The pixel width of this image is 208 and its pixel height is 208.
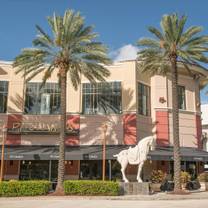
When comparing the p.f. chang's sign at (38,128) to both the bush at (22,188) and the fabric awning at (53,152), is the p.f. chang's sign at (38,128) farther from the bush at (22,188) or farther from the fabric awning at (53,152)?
the bush at (22,188)

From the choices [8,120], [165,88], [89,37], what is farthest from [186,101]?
[8,120]

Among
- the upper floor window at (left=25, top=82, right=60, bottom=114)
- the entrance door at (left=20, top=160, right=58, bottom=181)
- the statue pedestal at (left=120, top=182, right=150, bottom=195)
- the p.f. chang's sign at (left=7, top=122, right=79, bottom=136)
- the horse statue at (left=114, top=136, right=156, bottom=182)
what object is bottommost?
the statue pedestal at (left=120, top=182, right=150, bottom=195)

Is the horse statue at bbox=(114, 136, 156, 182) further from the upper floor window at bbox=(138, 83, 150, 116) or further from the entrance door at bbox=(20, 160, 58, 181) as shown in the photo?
the entrance door at bbox=(20, 160, 58, 181)

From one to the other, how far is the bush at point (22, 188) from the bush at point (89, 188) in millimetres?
1793

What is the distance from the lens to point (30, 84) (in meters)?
37.2

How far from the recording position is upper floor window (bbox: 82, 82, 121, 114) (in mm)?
36500

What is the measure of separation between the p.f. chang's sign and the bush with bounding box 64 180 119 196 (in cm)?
1053

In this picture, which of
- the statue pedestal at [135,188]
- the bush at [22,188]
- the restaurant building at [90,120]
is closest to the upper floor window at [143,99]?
the restaurant building at [90,120]

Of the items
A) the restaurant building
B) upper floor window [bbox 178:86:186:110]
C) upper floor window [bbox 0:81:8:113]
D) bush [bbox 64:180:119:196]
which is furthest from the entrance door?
upper floor window [bbox 178:86:186:110]

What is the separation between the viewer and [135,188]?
26.2 metres

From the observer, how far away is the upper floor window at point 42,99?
3644 centimetres

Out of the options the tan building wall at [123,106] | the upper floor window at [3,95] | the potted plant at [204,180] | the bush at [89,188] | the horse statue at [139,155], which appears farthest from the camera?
the upper floor window at [3,95]

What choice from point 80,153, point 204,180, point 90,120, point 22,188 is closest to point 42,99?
point 90,120

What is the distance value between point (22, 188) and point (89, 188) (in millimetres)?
4770
